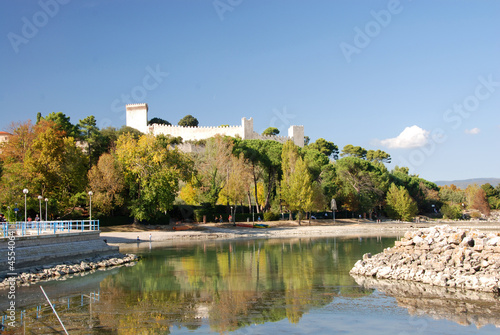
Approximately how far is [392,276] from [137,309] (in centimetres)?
930

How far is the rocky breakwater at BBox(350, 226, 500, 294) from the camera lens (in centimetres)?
1435

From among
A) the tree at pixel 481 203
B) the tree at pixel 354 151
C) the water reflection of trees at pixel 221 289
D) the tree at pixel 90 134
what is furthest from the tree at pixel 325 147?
the water reflection of trees at pixel 221 289

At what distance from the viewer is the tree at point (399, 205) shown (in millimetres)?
54031

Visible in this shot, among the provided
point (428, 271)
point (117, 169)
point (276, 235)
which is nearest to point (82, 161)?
point (117, 169)

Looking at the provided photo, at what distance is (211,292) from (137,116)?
7250 centimetres

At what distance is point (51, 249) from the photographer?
66.7ft

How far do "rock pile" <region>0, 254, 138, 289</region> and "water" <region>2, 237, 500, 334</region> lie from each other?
0.99 metres

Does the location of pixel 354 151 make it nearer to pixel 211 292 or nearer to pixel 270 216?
pixel 270 216

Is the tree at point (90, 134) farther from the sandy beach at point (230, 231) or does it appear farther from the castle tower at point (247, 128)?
the castle tower at point (247, 128)

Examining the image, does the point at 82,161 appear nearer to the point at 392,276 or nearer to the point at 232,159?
the point at 232,159

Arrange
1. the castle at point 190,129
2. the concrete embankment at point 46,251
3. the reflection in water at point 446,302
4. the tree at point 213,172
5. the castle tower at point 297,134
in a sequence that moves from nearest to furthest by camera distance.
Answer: the reflection in water at point 446,302 < the concrete embankment at point 46,251 < the tree at point 213,172 < the castle at point 190,129 < the castle tower at point 297,134

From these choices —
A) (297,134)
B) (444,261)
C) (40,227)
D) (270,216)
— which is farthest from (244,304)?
(297,134)

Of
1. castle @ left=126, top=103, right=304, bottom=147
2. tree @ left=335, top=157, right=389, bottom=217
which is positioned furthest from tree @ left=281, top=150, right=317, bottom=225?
castle @ left=126, top=103, right=304, bottom=147

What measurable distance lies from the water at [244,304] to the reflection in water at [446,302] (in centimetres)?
3
